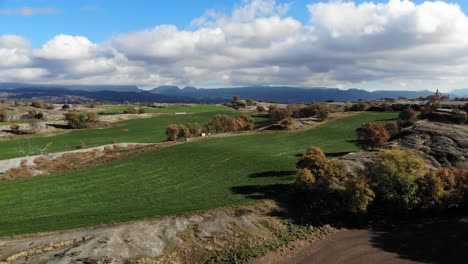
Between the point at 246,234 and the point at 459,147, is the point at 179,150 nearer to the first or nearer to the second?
the point at 246,234

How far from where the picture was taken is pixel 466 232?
39.6 meters

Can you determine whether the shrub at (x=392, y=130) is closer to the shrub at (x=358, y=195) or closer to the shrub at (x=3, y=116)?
the shrub at (x=358, y=195)

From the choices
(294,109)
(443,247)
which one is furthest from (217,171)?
(294,109)

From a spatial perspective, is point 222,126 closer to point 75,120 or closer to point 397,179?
point 75,120

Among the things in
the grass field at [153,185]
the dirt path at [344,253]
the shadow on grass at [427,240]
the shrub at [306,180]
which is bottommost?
the dirt path at [344,253]

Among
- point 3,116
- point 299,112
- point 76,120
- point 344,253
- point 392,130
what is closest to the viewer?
point 344,253

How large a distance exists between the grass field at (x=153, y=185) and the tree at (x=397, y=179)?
13000mm

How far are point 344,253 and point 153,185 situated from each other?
29399 millimetres

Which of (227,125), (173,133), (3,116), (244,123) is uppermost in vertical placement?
(244,123)

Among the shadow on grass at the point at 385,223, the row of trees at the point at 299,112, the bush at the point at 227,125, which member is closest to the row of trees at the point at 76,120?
the bush at the point at 227,125

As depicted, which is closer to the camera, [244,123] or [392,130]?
[392,130]

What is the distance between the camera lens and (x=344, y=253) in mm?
36594

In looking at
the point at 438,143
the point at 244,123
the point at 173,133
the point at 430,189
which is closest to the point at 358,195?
the point at 430,189

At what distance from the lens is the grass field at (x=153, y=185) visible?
143 feet
